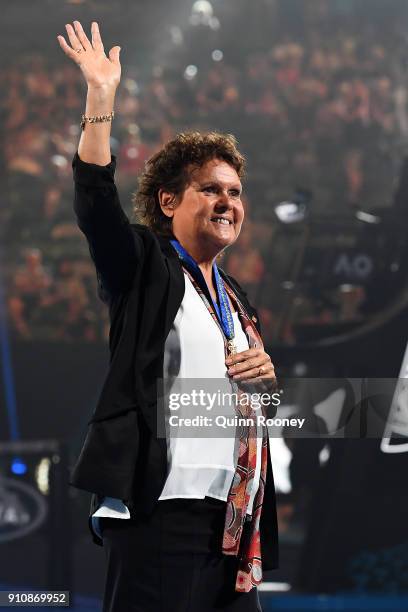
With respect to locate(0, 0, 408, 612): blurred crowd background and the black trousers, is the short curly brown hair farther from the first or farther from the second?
locate(0, 0, 408, 612): blurred crowd background

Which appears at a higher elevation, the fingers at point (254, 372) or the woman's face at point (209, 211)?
the woman's face at point (209, 211)

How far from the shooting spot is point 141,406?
141 centimetres

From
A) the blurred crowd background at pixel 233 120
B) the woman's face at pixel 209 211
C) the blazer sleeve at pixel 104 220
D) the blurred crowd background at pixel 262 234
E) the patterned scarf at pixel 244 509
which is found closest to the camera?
the blazer sleeve at pixel 104 220

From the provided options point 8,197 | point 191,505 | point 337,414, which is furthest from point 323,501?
point 191,505

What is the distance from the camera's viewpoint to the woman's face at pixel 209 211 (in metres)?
1.55

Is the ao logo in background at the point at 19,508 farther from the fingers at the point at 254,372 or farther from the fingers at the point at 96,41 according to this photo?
the fingers at the point at 96,41

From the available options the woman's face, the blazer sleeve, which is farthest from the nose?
the blazer sleeve

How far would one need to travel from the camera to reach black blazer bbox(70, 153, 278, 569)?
1.35m

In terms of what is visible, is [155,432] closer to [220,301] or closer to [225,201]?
[220,301]

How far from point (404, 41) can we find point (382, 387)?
2331 mm

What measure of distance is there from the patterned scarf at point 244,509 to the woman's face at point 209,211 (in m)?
0.07

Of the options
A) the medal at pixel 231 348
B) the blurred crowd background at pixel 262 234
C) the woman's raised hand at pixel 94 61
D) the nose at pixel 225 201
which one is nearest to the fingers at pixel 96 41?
the woman's raised hand at pixel 94 61

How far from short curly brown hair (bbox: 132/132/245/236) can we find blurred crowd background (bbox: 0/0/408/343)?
2673 mm

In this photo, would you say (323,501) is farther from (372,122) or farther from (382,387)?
(372,122)
